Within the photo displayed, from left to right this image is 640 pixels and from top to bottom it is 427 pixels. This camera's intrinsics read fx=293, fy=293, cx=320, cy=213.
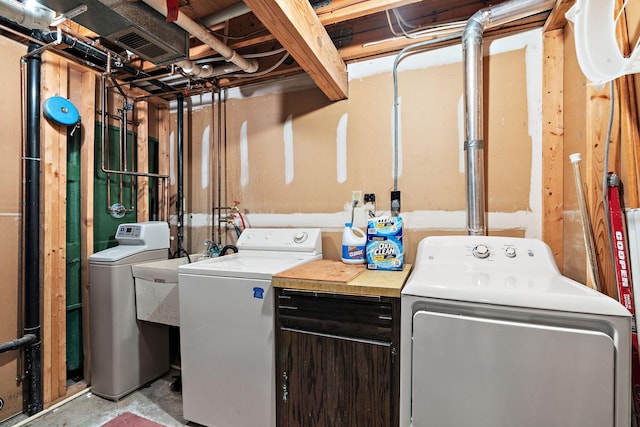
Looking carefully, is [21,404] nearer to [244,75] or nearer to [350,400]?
[350,400]

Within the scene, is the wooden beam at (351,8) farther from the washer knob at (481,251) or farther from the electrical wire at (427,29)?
the washer knob at (481,251)

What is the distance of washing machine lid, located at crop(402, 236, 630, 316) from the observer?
102 centimetres

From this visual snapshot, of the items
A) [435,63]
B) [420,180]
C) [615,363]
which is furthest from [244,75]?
[615,363]

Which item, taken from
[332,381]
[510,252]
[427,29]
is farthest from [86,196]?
[510,252]

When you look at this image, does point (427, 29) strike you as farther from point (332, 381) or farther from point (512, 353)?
point (332, 381)

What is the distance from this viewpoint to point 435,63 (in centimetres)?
195

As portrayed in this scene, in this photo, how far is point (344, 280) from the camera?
1.39 m

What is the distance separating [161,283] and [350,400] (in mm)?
1417

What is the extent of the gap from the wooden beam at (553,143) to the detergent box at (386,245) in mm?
871

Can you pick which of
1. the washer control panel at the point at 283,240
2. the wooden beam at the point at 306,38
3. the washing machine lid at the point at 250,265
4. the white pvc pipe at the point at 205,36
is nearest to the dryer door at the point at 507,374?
the washing machine lid at the point at 250,265

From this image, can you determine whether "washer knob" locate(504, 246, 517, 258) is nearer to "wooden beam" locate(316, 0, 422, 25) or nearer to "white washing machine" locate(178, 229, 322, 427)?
"white washing machine" locate(178, 229, 322, 427)

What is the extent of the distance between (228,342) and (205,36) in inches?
70.3

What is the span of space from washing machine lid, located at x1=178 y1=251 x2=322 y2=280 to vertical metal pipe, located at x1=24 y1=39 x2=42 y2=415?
1041mm

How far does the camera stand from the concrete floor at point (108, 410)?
1792 mm
